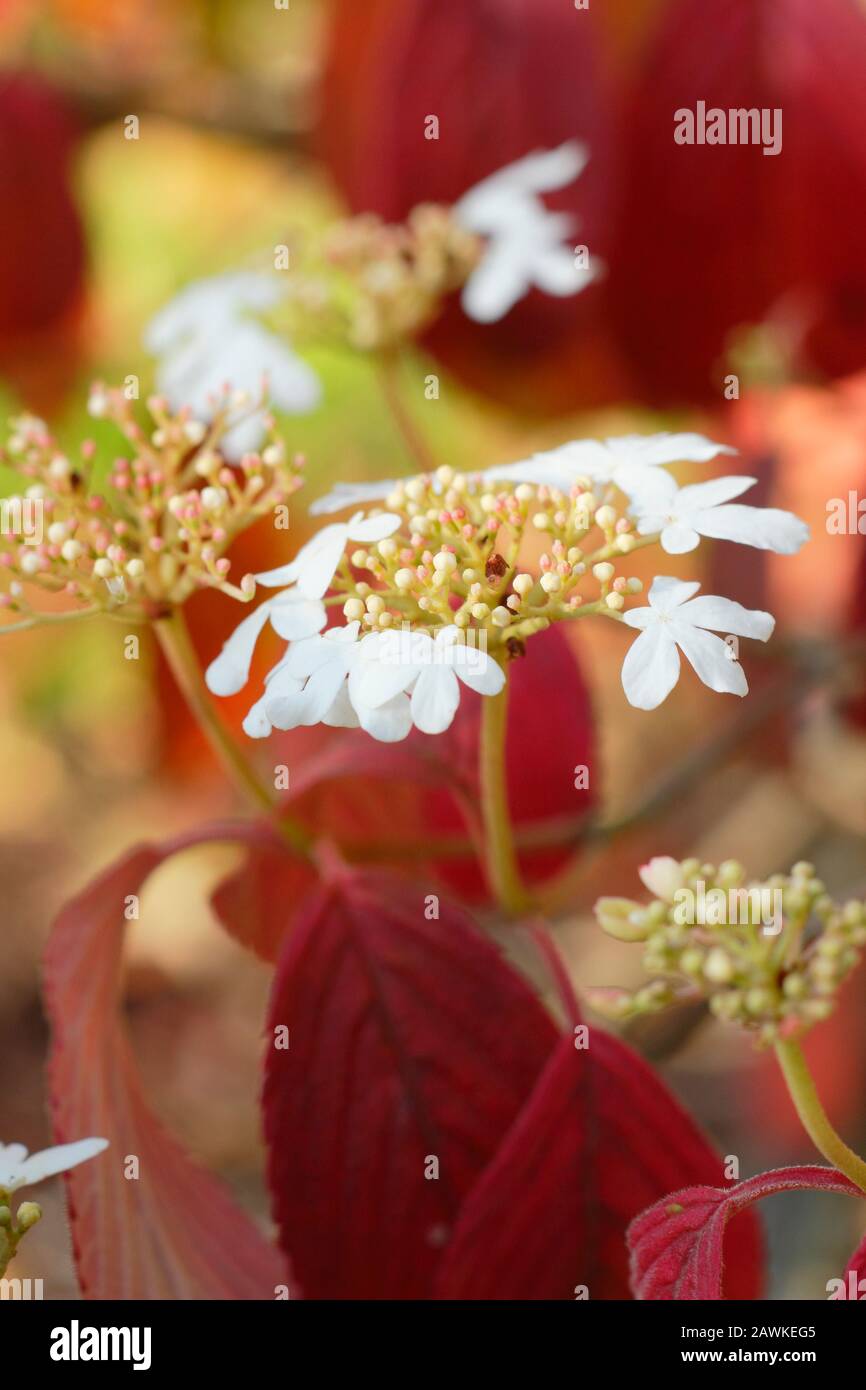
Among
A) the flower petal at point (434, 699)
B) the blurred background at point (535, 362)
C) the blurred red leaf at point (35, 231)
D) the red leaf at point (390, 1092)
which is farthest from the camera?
the blurred red leaf at point (35, 231)

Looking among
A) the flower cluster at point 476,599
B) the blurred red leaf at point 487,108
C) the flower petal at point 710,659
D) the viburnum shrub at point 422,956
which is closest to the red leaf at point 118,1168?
the viburnum shrub at point 422,956

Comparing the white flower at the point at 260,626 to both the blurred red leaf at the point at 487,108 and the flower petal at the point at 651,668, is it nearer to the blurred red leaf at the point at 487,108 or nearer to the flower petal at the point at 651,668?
the flower petal at the point at 651,668

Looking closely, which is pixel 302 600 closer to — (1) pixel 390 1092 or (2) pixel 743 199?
(1) pixel 390 1092

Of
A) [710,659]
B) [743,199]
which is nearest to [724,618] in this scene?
[710,659]

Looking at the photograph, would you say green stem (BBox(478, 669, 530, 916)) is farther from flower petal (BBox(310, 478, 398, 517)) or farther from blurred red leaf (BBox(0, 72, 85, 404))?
blurred red leaf (BBox(0, 72, 85, 404))
